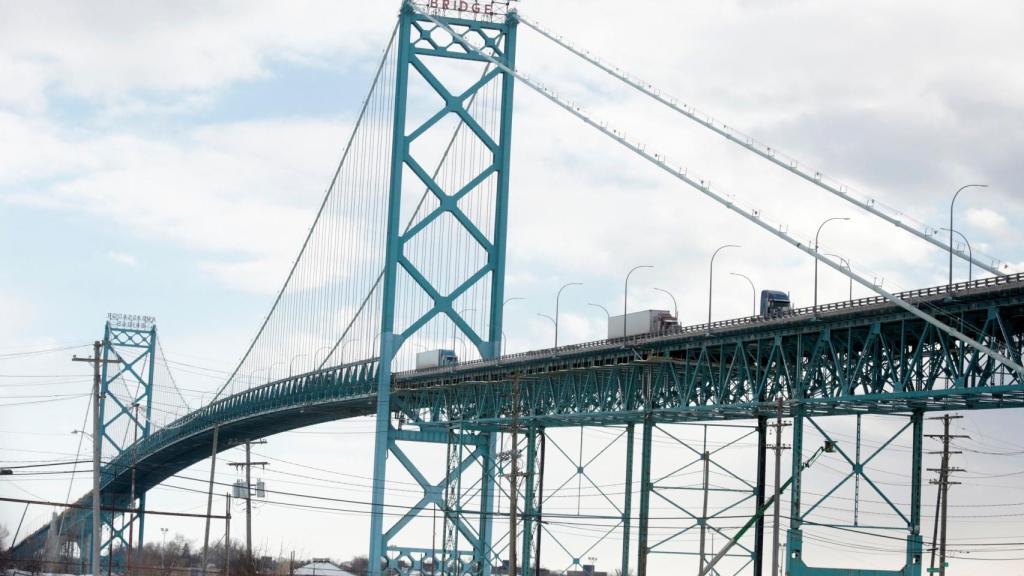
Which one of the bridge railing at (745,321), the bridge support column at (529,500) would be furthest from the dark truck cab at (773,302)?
the bridge support column at (529,500)

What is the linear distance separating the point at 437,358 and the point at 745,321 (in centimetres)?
3438

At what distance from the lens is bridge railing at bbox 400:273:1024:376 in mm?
49188

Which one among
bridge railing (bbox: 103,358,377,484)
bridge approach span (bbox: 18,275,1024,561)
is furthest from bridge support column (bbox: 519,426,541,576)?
bridge railing (bbox: 103,358,377,484)

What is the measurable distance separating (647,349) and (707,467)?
5494 mm

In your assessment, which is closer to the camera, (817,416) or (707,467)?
(817,416)

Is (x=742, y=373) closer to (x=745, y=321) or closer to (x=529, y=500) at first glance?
(x=745, y=321)

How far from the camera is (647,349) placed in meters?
68.2

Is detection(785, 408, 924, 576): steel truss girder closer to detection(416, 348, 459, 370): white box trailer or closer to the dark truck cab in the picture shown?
the dark truck cab

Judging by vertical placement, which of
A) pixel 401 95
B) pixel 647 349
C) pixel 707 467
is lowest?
pixel 707 467

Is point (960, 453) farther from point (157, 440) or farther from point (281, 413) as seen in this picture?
point (157, 440)

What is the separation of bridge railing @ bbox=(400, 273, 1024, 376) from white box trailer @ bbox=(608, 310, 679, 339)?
583 millimetres

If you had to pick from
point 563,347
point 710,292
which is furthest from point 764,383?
point 563,347

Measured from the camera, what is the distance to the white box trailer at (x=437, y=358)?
9250cm

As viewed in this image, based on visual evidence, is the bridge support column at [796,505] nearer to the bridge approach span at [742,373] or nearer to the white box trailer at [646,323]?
the bridge approach span at [742,373]
